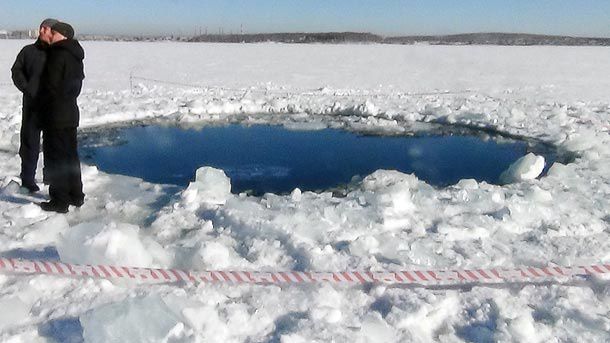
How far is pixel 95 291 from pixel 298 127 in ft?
23.5

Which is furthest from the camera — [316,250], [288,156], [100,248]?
[288,156]

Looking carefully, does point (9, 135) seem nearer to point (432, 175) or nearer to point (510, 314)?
point (432, 175)

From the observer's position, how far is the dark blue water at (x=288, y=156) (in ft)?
22.5

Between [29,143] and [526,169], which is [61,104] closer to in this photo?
[29,143]

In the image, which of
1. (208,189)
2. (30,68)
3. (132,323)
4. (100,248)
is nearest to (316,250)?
(100,248)

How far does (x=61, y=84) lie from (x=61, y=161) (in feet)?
1.91

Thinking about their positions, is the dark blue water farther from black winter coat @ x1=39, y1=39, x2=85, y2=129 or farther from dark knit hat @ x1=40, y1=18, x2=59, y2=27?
dark knit hat @ x1=40, y1=18, x2=59, y2=27

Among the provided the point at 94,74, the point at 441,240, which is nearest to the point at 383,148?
the point at 441,240

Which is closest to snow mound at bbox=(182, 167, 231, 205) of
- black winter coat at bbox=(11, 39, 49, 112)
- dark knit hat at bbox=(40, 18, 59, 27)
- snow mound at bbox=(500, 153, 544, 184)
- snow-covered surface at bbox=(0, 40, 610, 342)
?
snow-covered surface at bbox=(0, 40, 610, 342)

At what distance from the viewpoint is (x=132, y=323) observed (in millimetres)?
2750

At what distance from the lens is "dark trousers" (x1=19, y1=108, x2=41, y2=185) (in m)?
4.72

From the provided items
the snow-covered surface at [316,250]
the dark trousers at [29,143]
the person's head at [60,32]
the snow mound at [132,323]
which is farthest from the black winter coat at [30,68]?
the snow mound at [132,323]

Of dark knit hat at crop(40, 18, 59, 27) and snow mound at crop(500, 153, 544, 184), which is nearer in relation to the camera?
dark knit hat at crop(40, 18, 59, 27)

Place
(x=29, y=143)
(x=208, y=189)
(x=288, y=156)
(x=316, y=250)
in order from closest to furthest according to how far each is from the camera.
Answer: (x=316, y=250) < (x=29, y=143) < (x=208, y=189) < (x=288, y=156)
